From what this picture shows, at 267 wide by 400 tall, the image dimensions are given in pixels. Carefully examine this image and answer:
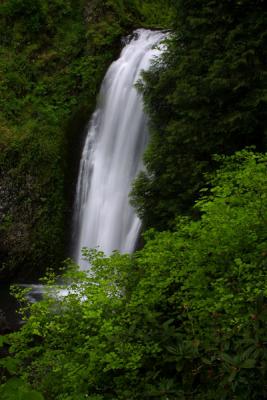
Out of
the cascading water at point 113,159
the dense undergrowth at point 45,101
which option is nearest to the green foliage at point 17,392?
the cascading water at point 113,159

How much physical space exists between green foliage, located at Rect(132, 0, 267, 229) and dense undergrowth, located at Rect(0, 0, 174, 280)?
5.97 metres

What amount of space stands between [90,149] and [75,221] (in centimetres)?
214

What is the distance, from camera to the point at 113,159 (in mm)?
13172

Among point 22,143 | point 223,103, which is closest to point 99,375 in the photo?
point 223,103

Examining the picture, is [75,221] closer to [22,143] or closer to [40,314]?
[22,143]

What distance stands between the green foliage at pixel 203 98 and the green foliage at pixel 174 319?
198cm

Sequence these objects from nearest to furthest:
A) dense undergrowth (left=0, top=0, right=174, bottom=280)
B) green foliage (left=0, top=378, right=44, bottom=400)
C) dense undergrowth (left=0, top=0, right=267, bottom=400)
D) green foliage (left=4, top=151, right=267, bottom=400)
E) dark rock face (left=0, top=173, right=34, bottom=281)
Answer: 1. green foliage (left=0, top=378, right=44, bottom=400)
2. green foliage (left=4, top=151, right=267, bottom=400)
3. dense undergrowth (left=0, top=0, right=267, bottom=400)
4. dark rock face (left=0, top=173, right=34, bottom=281)
5. dense undergrowth (left=0, top=0, right=174, bottom=280)

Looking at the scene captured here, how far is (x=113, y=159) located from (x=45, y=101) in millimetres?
3861

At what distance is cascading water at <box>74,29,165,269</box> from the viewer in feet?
41.2

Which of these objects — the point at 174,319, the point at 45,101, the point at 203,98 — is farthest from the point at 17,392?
the point at 45,101

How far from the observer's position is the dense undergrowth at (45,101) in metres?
13.5

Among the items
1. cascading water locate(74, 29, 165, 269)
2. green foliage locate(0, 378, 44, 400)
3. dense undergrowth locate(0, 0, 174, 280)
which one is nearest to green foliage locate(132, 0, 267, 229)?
cascading water locate(74, 29, 165, 269)

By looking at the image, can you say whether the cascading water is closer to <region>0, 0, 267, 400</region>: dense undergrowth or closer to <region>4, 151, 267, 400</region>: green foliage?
<region>0, 0, 267, 400</region>: dense undergrowth

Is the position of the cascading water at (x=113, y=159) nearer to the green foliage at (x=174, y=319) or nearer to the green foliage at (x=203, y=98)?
the green foliage at (x=203, y=98)
